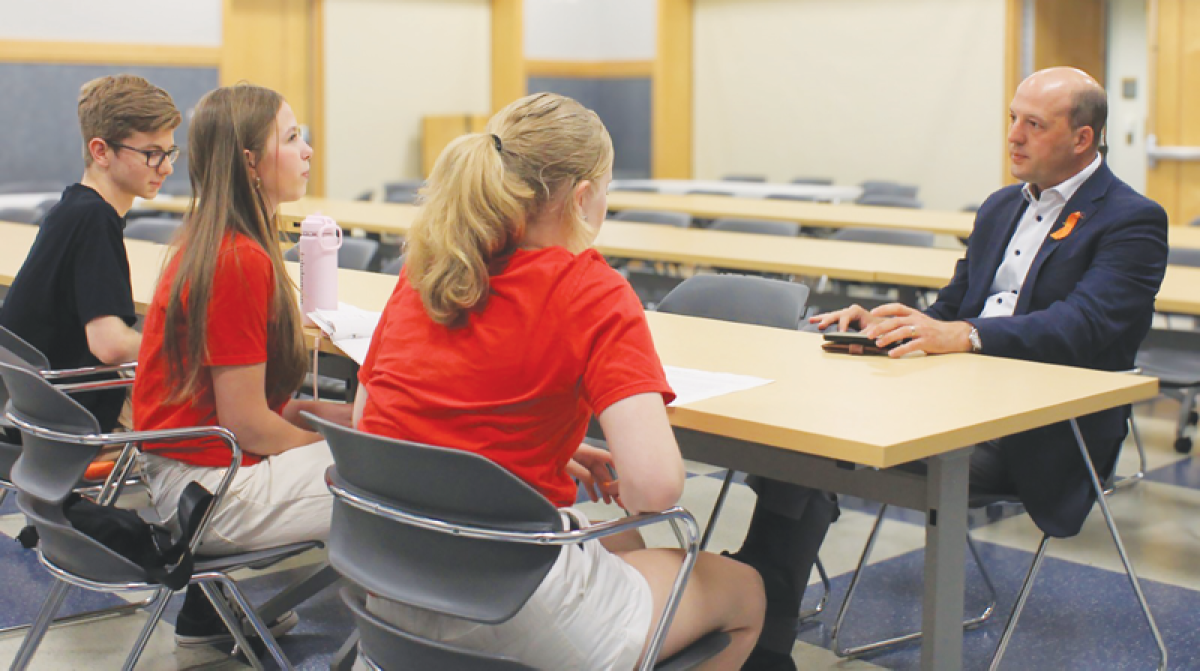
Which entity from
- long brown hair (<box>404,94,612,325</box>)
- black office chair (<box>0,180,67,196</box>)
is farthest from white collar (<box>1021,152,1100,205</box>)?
black office chair (<box>0,180,67,196</box>)

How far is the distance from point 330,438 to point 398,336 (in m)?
0.21

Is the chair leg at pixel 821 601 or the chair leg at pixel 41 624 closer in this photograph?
the chair leg at pixel 41 624

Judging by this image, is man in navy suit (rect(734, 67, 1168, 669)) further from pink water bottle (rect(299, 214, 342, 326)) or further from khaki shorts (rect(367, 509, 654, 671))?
pink water bottle (rect(299, 214, 342, 326))

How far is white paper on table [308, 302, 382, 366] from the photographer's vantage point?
262 centimetres

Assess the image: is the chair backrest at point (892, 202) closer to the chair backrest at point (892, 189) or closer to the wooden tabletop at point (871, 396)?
the chair backrest at point (892, 189)

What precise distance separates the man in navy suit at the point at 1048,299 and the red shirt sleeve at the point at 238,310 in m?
0.99

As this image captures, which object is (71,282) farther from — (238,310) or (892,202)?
(892,202)

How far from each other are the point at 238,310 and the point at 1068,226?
1.86m

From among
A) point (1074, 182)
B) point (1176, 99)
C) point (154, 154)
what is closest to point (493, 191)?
point (154, 154)

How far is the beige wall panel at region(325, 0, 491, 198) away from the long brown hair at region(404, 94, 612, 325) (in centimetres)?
1026

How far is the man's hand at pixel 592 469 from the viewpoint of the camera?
213cm

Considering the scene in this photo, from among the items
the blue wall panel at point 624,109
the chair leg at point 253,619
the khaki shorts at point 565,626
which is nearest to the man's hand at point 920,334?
the khaki shorts at point 565,626

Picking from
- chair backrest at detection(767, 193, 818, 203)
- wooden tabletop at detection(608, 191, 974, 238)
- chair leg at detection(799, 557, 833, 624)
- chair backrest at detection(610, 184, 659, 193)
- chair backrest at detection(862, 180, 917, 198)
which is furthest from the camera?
chair backrest at detection(610, 184, 659, 193)

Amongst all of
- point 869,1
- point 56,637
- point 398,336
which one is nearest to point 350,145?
point 869,1
